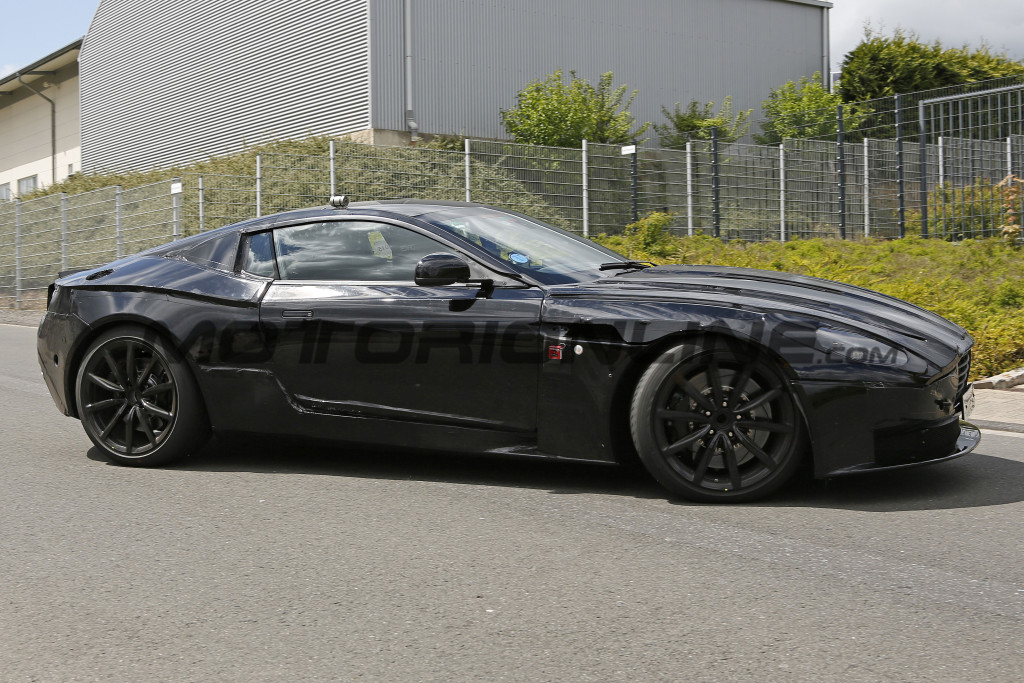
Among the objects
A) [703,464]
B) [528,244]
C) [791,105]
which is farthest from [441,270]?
[791,105]

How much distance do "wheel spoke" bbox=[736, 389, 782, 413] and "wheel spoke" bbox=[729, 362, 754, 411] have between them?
3 cm

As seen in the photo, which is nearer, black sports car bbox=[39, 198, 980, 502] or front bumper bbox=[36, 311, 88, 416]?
black sports car bbox=[39, 198, 980, 502]

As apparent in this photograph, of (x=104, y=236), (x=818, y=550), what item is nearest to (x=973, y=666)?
(x=818, y=550)

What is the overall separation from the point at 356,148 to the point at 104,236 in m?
5.29

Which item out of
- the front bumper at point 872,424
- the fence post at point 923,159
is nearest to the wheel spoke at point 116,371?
the front bumper at point 872,424

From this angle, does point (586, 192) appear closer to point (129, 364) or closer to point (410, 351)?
point (129, 364)

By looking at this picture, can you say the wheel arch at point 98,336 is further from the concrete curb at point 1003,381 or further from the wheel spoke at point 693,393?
the concrete curb at point 1003,381

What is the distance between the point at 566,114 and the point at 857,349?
24.4 m

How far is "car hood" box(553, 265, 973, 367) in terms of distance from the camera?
15.4 ft

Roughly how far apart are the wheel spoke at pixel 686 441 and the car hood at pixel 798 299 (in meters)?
0.53

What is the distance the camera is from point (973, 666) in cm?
299

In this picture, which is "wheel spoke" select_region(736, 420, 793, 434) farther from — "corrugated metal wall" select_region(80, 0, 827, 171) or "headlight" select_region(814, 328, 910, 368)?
"corrugated metal wall" select_region(80, 0, 827, 171)

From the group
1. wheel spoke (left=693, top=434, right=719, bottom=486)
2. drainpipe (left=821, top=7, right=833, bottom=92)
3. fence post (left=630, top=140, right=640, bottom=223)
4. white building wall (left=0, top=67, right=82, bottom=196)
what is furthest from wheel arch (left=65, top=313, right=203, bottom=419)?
white building wall (left=0, top=67, right=82, bottom=196)

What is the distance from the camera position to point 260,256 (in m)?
5.90
